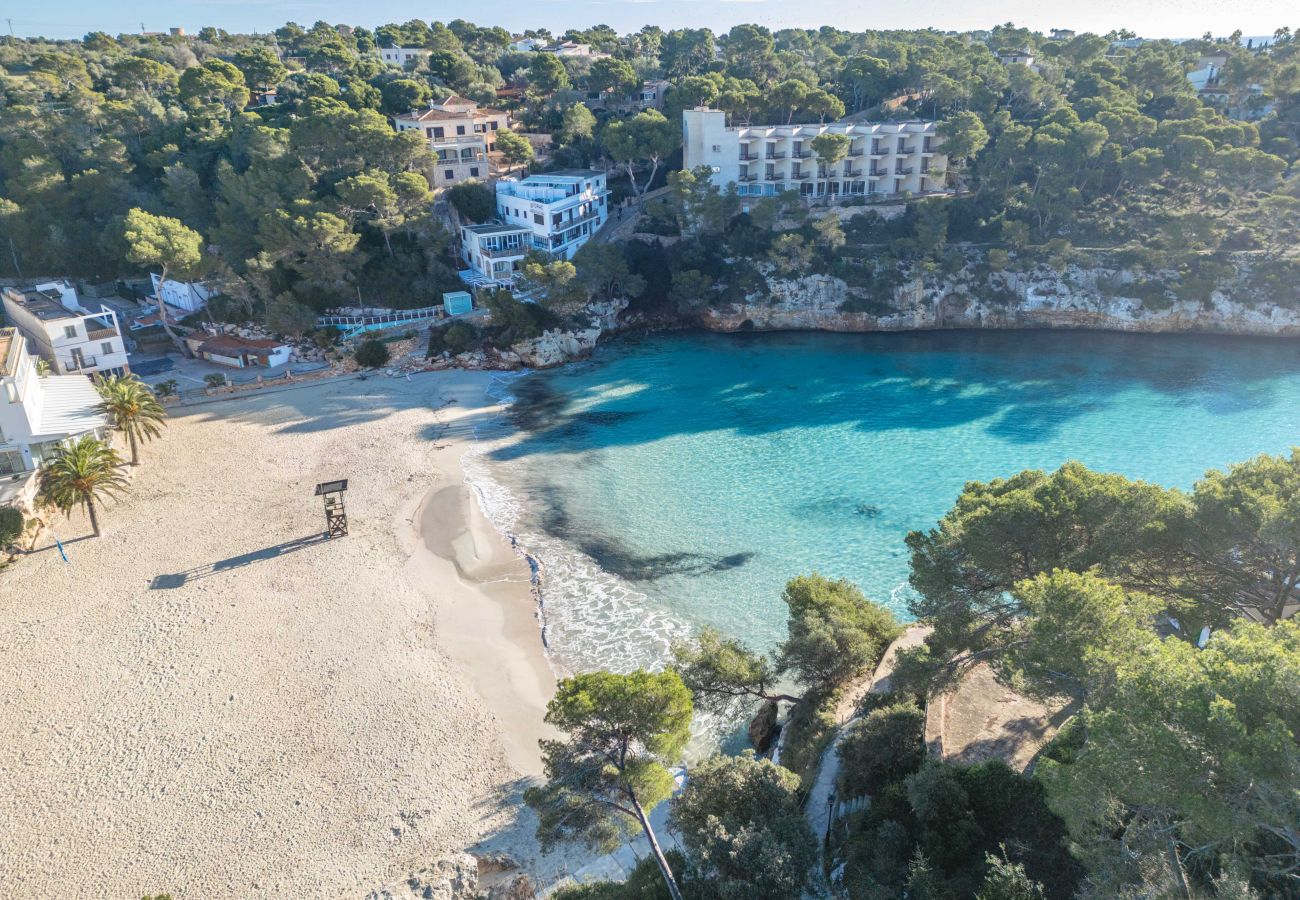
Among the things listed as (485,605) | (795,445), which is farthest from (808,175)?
(485,605)

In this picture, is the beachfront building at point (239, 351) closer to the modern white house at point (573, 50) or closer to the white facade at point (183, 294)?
the white facade at point (183, 294)

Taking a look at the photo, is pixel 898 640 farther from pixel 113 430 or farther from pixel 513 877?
pixel 113 430

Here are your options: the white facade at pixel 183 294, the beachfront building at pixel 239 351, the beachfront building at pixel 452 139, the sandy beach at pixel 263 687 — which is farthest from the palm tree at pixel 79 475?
the beachfront building at pixel 452 139

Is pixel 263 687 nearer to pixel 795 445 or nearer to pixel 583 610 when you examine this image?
pixel 583 610

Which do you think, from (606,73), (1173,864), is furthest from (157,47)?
(1173,864)

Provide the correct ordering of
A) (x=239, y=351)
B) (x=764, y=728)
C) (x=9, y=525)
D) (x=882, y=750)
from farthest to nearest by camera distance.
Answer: (x=239, y=351) → (x=9, y=525) → (x=764, y=728) → (x=882, y=750)

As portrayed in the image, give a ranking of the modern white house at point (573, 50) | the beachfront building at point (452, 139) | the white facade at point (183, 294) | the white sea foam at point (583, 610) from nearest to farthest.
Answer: the white sea foam at point (583, 610) < the white facade at point (183, 294) < the beachfront building at point (452, 139) < the modern white house at point (573, 50)

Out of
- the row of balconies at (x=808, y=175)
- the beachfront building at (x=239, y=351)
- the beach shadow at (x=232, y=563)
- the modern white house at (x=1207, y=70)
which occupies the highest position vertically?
the modern white house at (x=1207, y=70)

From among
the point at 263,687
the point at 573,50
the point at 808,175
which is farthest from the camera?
the point at 573,50
